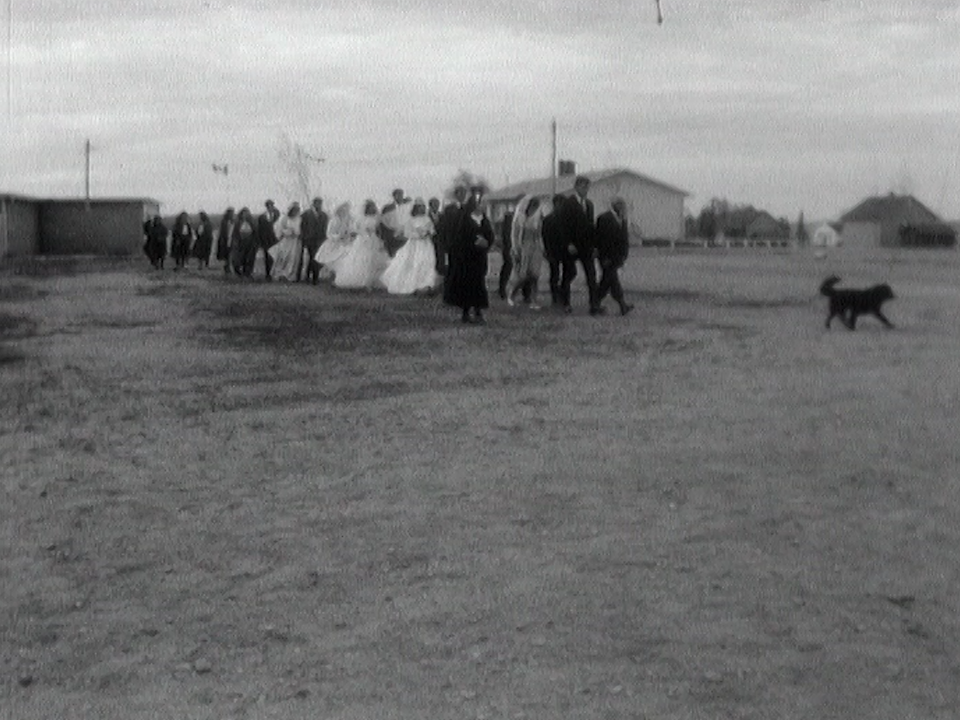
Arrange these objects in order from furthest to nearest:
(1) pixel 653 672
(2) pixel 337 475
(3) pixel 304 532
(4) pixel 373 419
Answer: (4) pixel 373 419 < (2) pixel 337 475 < (3) pixel 304 532 < (1) pixel 653 672

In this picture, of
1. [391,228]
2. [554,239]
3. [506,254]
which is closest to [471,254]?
[554,239]

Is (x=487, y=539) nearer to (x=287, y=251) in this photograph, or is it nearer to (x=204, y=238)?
(x=287, y=251)

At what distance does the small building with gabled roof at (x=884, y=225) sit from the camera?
72.9 ft

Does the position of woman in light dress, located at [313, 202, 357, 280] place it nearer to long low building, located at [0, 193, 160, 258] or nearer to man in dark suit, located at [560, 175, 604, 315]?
man in dark suit, located at [560, 175, 604, 315]

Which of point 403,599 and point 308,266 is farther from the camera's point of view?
point 308,266

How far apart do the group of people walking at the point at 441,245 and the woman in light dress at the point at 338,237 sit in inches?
0.8

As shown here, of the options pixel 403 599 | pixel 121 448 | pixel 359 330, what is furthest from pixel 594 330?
pixel 403 599

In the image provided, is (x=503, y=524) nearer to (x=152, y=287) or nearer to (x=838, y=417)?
(x=838, y=417)

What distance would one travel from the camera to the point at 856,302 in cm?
1575

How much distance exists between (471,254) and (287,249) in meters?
16.7

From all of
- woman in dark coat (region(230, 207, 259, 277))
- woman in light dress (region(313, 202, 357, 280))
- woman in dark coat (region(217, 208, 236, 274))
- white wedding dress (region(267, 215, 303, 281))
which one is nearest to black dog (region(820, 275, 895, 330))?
woman in light dress (region(313, 202, 357, 280))

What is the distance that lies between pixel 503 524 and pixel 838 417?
3.51 meters

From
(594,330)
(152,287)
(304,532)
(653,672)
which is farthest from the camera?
(152,287)

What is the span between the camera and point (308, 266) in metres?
31.3
